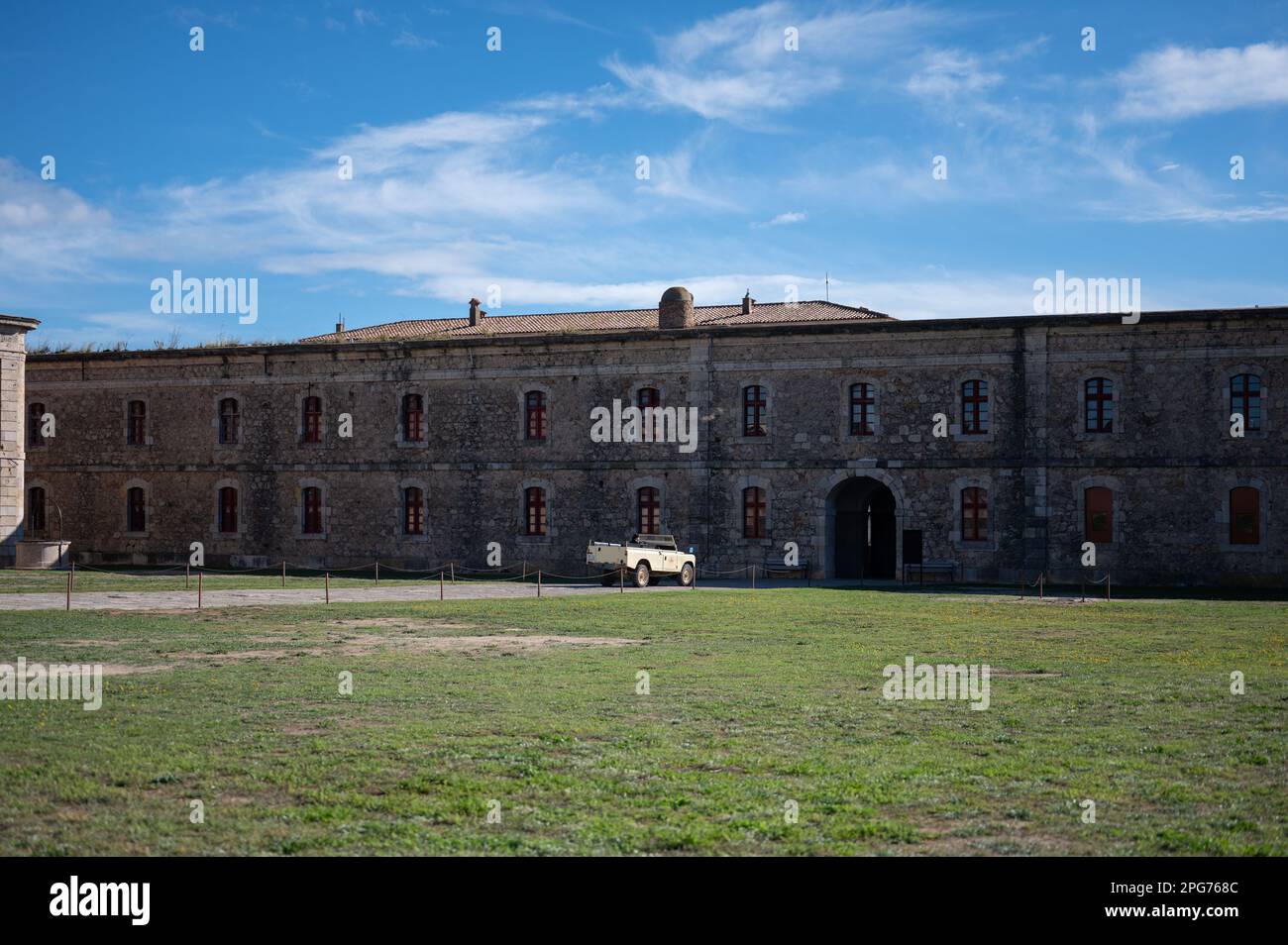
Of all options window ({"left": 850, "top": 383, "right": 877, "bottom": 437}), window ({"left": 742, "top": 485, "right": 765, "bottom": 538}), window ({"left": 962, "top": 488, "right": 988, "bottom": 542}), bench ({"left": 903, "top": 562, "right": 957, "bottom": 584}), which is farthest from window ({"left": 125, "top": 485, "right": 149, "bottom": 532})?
window ({"left": 962, "top": 488, "right": 988, "bottom": 542})

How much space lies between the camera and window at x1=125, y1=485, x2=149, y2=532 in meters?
36.9

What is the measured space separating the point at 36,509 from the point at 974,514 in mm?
28676

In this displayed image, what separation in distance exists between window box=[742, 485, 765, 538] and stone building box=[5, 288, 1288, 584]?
2.1 inches

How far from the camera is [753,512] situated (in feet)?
104

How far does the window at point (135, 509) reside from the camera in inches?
1453

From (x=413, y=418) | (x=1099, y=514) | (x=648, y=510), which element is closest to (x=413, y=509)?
(x=413, y=418)

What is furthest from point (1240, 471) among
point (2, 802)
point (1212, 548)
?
point (2, 802)

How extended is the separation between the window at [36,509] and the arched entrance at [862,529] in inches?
973

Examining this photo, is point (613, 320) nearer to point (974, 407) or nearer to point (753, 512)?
point (753, 512)

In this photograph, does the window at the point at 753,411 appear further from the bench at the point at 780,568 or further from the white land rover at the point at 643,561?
the white land rover at the point at 643,561

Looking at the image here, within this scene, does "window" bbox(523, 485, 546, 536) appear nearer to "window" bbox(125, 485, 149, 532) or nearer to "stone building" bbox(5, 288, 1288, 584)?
"stone building" bbox(5, 288, 1288, 584)

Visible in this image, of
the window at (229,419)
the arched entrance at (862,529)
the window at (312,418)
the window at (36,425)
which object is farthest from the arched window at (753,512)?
the window at (36,425)
